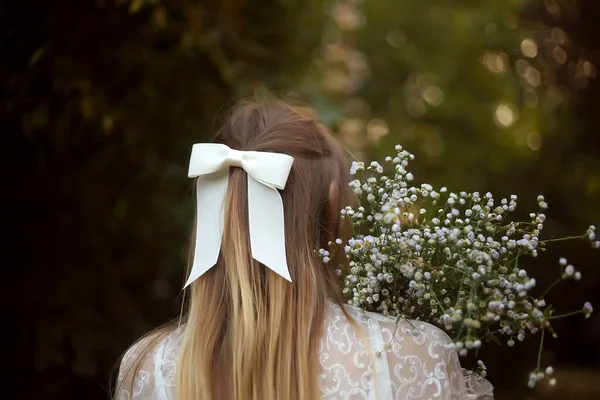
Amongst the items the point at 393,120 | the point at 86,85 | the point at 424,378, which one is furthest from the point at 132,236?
the point at 393,120

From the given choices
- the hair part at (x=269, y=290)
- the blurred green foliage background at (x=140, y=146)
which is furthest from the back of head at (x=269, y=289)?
the blurred green foliage background at (x=140, y=146)

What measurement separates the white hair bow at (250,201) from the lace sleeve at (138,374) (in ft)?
0.69

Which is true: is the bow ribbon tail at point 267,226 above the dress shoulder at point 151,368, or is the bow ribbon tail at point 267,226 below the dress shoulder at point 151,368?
above

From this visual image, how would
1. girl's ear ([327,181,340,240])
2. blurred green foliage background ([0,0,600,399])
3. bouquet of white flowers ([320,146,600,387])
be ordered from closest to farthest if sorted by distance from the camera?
bouquet of white flowers ([320,146,600,387]) < girl's ear ([327,181,340,240]) < blurred green foliage background ([0,0,600,399])

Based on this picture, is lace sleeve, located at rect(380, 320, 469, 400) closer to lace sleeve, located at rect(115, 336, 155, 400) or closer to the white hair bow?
the white hair bow

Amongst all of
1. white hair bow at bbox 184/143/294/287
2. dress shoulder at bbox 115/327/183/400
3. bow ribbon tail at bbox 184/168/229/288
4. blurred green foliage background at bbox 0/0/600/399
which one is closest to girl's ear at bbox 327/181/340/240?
white hair bow at bbox 184/143/294/287

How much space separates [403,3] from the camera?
739cm

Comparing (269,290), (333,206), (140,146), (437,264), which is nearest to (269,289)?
(269,290)

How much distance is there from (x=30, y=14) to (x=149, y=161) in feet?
2.72

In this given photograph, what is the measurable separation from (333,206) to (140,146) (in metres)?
1.66

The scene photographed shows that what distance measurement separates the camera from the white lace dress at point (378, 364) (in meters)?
1.63

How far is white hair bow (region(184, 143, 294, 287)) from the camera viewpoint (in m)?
1.71

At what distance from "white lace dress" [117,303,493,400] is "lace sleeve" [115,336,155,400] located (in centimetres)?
2

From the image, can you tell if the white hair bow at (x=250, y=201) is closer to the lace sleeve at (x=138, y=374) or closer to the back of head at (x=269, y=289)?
the back of head at (x=269, y=289)
